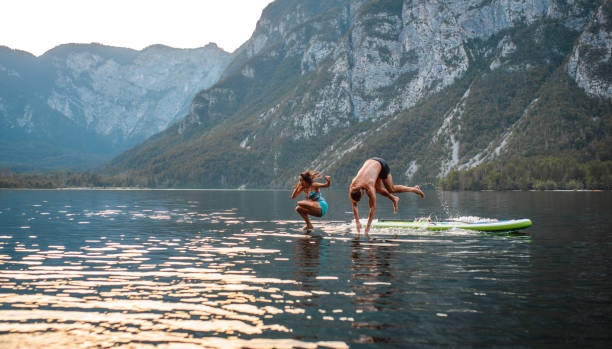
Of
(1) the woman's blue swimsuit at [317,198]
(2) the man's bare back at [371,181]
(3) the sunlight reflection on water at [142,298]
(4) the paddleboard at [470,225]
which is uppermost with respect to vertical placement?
(2) the man's bare back at [371,181]

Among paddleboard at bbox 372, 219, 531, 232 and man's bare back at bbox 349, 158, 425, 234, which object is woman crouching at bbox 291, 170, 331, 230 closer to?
man's bare back at bbox 349, 158, 425, 234

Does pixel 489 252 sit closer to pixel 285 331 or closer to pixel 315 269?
pixel 315 269

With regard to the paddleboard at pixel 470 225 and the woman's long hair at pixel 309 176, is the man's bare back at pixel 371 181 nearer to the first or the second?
the woman's long hair at pixel 309 176

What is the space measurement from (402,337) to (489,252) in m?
14.7

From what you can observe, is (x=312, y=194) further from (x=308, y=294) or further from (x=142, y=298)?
(x=142, y=298)

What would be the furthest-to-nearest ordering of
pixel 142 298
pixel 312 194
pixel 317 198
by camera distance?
pixel 317 198
pixel 312 194
pixel 142 298

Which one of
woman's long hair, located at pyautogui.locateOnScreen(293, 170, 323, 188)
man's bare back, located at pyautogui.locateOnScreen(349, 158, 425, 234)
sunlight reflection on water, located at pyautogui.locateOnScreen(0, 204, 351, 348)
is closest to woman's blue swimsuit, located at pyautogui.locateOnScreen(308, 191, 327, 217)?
woman's long hair, located at pyautogui.locateOnScreen(293, 170, 323, 188)

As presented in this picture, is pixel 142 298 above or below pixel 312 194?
below

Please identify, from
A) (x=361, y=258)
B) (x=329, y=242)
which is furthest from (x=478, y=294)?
(x=329, y=242)

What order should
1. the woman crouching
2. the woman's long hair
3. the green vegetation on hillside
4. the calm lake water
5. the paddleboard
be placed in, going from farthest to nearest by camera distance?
the green vegetation on hillside
the paddleboard
the woman crouching
the woman's long hair
the calm lake water

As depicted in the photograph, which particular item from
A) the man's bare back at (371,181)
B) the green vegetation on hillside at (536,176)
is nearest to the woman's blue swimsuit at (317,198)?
the man's bare back at (371,181)

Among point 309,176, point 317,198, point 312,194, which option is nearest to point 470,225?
point 317,198

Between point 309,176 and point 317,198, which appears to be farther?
point 317,198

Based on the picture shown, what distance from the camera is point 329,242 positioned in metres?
27.4
